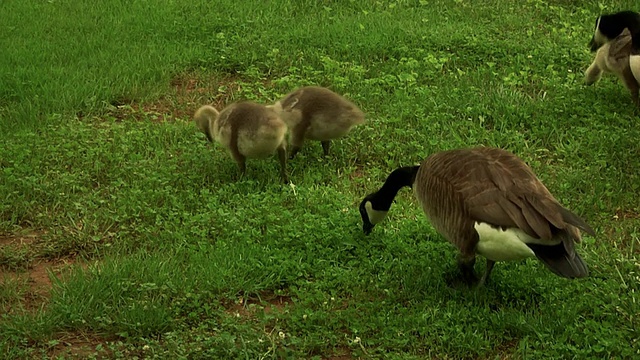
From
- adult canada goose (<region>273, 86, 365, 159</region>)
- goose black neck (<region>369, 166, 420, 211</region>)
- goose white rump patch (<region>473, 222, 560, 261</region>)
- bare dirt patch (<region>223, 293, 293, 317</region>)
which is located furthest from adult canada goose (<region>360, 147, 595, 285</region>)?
adult canada goose (<region>273, 86, 365, 159</region>)

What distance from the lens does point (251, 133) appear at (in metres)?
6.93

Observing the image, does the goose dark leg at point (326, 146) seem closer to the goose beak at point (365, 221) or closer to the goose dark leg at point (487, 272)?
the goose beak at point (365, 221)

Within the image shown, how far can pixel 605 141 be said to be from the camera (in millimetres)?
7820

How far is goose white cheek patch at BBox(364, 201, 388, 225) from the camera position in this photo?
20.7 feet

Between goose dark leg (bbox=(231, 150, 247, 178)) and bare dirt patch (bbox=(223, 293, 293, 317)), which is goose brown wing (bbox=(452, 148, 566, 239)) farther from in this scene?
goose dark leg (bbox=(231, 150, 247, 178))

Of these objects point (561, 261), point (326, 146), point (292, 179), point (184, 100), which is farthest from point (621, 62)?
point (184, 100)

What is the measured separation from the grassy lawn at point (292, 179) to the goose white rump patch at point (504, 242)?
436 mm

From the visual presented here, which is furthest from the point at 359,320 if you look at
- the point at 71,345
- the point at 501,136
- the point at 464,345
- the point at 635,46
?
the point at 635,46

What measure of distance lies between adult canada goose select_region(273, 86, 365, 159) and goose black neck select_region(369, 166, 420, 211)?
4.09ft

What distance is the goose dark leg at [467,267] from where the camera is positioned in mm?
5453

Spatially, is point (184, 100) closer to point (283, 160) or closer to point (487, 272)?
point (283, 160)

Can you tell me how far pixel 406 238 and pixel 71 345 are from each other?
254 centimetres

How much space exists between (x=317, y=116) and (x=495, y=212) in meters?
2.65

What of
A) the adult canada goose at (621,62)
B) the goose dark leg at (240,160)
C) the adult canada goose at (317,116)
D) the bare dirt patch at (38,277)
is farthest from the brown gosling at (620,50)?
the bare dirt patch at (38,277)
